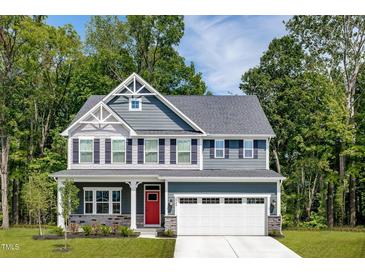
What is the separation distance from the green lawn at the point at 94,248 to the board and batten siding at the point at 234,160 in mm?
5694

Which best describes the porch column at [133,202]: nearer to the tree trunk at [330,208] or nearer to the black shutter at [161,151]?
the black shutter at [161,151]

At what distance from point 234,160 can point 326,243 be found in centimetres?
673

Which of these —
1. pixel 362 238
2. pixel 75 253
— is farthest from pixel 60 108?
pixel 362 238

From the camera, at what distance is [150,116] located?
993 inches

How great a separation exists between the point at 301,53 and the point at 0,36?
17752 millimetres

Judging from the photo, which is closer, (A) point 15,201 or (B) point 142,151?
(B) point 142,151

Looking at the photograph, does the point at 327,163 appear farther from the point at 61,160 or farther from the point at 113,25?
the point at 113,25

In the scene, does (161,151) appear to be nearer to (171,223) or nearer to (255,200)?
(171,223)

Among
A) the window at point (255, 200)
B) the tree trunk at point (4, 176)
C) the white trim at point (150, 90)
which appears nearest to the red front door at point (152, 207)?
the white trim at point (150, 90)

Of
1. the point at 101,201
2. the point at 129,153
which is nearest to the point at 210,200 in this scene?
the point at 129,153

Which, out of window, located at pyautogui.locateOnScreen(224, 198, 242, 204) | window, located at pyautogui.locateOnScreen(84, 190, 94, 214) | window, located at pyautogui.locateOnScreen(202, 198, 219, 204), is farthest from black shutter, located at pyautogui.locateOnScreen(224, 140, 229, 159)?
window, located at pyautogui.locateOnScreen(84, 190, 94, 214)

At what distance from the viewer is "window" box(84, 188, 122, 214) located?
24250 millimetres

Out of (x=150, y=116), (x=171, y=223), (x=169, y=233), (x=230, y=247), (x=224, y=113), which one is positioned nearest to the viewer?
(x=230, y=247)

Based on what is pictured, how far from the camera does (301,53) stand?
30.8 m
